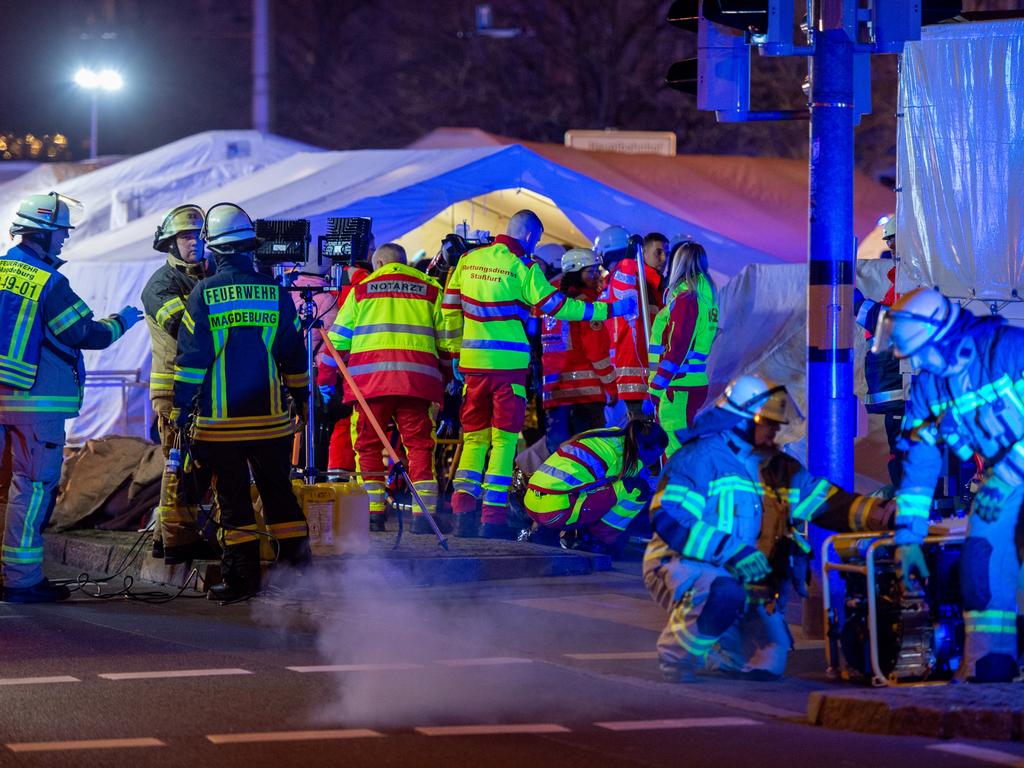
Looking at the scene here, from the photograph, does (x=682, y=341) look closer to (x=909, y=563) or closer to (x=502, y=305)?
(x=502, y=305)

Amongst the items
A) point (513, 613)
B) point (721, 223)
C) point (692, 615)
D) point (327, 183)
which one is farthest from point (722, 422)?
point (721, 223)

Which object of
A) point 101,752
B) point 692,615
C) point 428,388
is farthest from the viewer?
point 428,388

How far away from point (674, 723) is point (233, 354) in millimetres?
4319

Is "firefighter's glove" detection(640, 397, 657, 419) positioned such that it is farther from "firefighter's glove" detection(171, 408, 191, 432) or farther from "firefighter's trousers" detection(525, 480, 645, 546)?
"firefighter's glove" detection(171, 408, 191, 432)

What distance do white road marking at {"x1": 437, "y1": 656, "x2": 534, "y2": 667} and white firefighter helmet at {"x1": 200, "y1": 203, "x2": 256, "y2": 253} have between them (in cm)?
308

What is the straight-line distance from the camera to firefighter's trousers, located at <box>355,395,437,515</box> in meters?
13.1

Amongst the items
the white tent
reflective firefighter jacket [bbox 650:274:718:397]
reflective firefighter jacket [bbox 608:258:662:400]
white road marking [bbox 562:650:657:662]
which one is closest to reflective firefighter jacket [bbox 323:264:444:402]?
reflective firefighter jacket [bbox 608:258:662:400]

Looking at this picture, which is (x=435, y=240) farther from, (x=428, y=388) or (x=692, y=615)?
(x=692, y=615)

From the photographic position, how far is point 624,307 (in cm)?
1376

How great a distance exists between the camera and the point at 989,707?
7.23 metres

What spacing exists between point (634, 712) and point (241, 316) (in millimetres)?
4101

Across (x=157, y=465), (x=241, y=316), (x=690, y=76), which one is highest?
(x=690, y=76)

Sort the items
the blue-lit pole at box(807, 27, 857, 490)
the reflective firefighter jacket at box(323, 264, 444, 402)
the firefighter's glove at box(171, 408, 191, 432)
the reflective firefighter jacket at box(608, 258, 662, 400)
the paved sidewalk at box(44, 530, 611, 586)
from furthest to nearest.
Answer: the reflective firefighter jacket at box(608, 258, 662, 400)
the reflective firefighter jacket at box(323, 264, 444, 402)
the paved sidewalk at box(44, 530, 611, 586)
the firefighter's glove at box(171, 408, 191, 432)
the blue-lit pole at box(807, 27, 857, 490)

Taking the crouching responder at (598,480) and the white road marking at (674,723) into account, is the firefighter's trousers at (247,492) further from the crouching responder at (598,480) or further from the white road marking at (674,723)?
the white road marking at (674,723)
